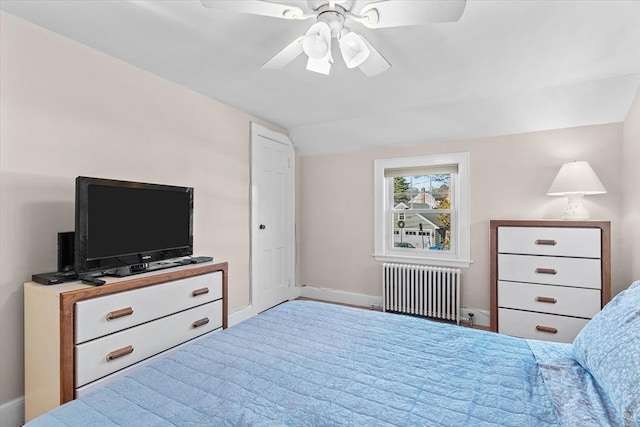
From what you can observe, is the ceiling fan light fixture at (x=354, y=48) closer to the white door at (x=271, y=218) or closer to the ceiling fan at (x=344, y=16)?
the ceiling fan at (x=344, y=16)

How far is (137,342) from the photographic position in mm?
1959

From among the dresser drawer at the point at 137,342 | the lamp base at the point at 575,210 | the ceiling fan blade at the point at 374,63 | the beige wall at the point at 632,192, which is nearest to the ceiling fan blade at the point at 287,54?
the ceiling fan blade at the point at 374,63

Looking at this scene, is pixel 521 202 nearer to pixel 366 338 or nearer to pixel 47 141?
pixel 366 338

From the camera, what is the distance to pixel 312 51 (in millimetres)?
1705

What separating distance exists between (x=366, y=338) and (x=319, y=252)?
3029 millimetres

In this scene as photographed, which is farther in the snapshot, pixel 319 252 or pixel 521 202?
pixel 319 252

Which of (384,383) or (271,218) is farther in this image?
(271,218)

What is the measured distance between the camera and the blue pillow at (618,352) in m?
0.86

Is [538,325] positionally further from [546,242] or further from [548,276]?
[546,242]

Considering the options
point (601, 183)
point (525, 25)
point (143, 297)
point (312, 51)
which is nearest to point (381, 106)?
point (525, 25)

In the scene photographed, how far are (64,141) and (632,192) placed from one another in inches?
171

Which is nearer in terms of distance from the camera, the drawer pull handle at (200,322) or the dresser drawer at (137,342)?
the dresser drawer at (137,342)

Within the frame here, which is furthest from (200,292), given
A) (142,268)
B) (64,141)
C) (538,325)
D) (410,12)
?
(538,325)

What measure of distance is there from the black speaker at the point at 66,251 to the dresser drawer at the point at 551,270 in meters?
3.44
